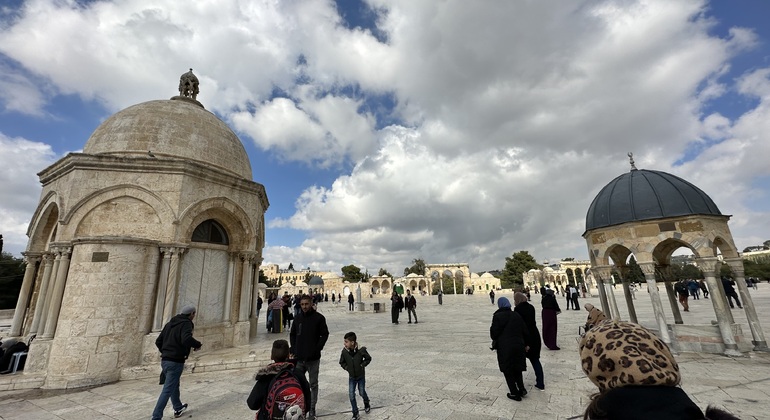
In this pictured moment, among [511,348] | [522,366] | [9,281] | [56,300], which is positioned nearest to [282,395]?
[511,348]

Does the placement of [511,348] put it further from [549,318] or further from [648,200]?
[648,200]

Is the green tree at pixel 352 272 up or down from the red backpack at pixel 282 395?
up

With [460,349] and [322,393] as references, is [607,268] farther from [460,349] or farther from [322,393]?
[322,393]

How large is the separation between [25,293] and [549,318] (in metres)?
15.2

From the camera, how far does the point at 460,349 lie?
8.74 metres

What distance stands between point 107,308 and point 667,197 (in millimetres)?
14304

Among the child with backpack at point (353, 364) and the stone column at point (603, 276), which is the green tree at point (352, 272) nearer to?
the stone column at point (603, 276)

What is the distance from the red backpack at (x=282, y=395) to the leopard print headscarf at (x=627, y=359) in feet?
7.59

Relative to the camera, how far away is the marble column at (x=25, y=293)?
372 inches

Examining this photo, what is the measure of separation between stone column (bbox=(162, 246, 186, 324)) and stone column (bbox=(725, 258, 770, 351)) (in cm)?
1378

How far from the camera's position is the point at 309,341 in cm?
469

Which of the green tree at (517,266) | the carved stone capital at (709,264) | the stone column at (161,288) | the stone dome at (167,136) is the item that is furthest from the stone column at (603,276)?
the green tree at (517,266)

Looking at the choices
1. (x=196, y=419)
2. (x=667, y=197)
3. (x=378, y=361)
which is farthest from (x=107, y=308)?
(x=667, y=197)

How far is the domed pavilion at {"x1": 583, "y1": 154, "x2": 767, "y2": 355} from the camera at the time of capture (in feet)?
25.3
